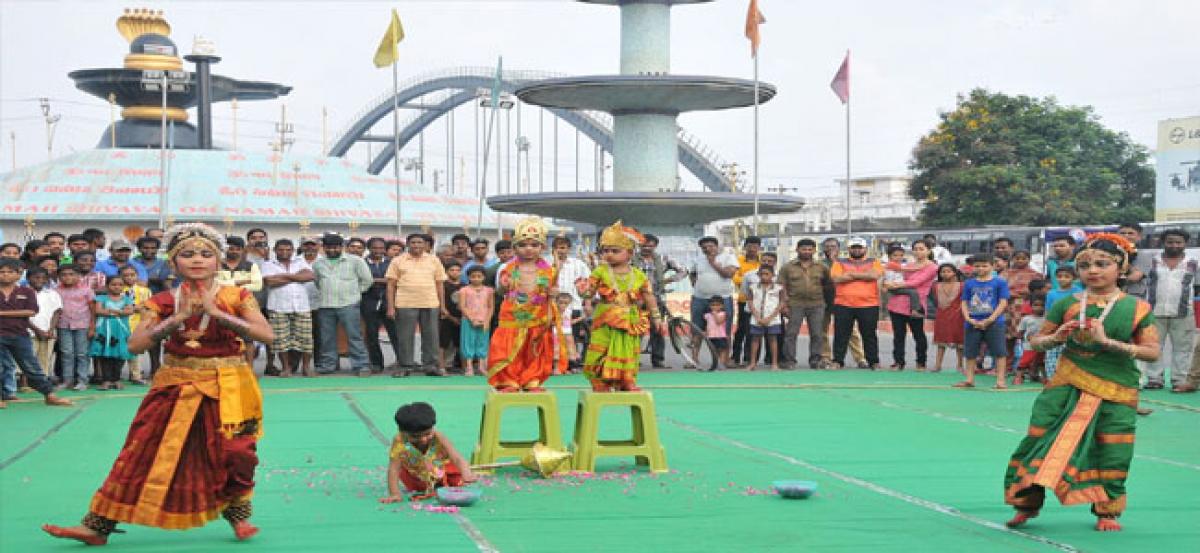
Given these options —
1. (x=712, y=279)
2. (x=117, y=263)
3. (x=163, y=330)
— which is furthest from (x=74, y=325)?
(x=163, y=330)

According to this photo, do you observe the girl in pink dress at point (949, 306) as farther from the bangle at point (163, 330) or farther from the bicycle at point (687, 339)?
the bangle at point (163, 330)

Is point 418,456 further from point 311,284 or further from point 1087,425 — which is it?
point 311,284

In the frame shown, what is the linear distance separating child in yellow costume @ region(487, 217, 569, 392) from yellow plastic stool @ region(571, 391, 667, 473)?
505 millimetres

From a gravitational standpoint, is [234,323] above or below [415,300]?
above

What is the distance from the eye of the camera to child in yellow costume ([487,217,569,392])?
349 inches

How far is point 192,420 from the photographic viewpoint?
6.04 metres

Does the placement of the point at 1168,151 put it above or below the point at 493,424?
above

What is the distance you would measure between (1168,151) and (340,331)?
36.0 m

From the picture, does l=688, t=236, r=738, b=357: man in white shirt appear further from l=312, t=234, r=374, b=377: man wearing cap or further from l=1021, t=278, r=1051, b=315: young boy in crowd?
l=312, t=234, r=374, b=377: man wearing cap

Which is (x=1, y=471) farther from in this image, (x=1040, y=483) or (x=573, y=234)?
(x=573, y=234)

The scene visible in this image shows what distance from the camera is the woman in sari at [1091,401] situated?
644 centimetres

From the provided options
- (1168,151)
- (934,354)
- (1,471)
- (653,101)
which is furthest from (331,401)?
(1168,151)

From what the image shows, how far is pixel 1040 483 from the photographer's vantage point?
6.35m

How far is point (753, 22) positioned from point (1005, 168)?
84.8 feet
